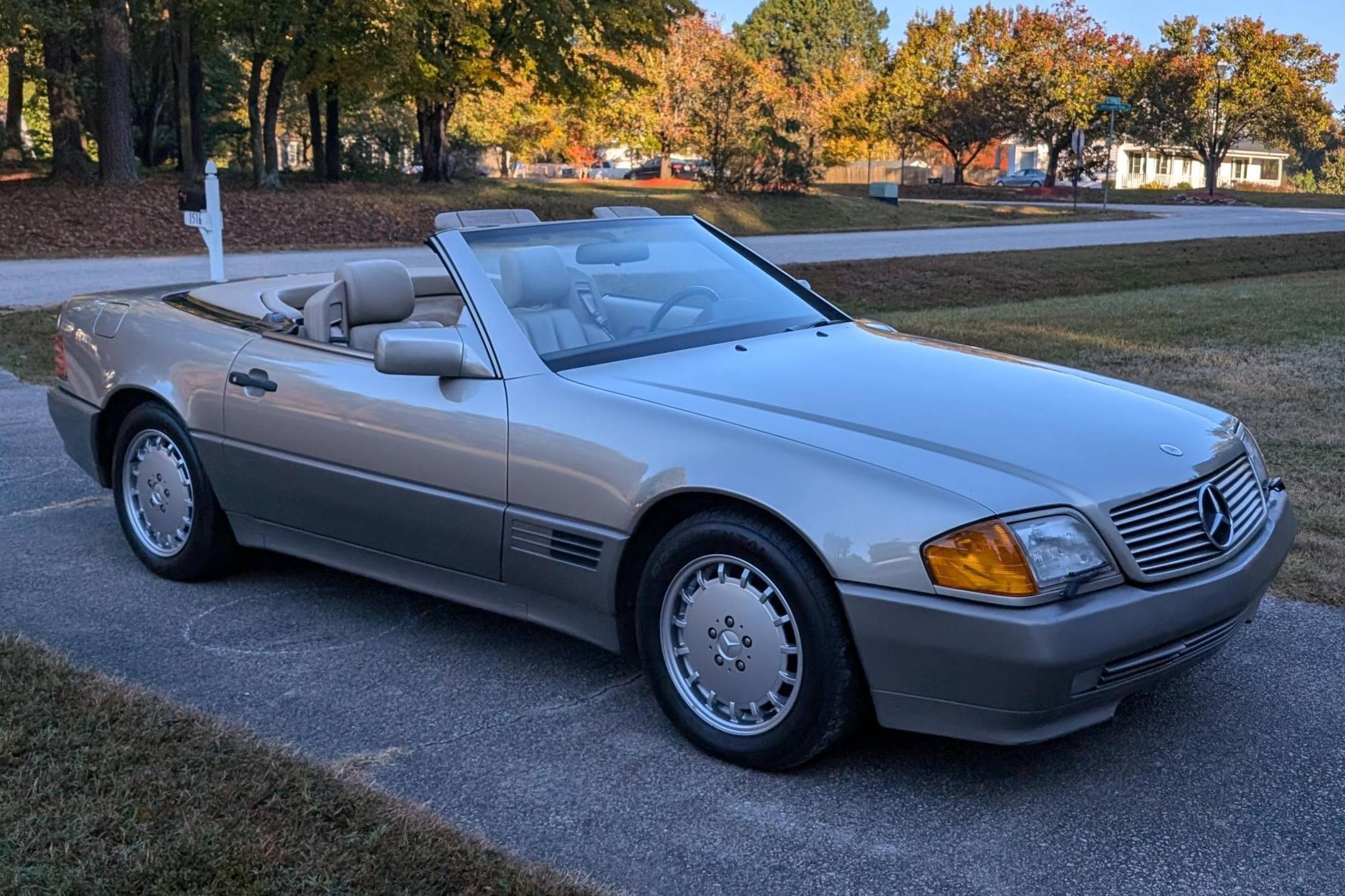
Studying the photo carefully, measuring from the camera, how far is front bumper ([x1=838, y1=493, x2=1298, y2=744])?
10.3 ft

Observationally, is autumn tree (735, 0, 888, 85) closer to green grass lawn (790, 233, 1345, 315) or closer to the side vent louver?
green grass lawn (790, 233, 1345, 315)

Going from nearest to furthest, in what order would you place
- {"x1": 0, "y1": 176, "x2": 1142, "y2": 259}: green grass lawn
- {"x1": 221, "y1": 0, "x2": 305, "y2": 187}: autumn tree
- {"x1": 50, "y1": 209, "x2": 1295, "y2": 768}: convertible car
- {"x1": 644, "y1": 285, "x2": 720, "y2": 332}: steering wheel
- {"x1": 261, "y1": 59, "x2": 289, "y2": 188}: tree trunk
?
1. {"x1": 50, "y1": 209, "x2": 1295, "y2": 768}: convertible car
2. {"x1": 644, "y1": 285, "x2": 720, "y2": 332}: steering wheel
3. {"x1": 0, "y1": 176, "x2": 1142, "y2": 259}: green grass lawn
4. {"x1": 221, "y1": 0, "x2": 305, "y2": 187}: autumn tree
5. {"x1": 261, "y1": 59, "x2": 289, "y2": 188}: tree trunk

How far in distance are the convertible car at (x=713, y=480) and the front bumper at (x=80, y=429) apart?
18 cm

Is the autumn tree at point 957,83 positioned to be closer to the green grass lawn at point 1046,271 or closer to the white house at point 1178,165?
the white house at point 1178,165

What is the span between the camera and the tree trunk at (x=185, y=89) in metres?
30.9

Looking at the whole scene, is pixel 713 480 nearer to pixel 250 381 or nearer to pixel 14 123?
pixel 250 381

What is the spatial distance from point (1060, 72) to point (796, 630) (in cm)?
5524

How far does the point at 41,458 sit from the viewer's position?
7348 millimetres

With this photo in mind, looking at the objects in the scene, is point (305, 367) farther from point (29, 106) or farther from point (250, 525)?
point (29, 106)

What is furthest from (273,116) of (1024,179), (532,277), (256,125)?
(1024,179)

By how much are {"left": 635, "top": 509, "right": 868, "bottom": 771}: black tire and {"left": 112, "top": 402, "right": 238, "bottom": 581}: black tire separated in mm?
2132

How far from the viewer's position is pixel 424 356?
13.3 feet

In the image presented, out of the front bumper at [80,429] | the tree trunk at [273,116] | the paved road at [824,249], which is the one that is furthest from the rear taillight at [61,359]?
the tree trunk at [273,116]

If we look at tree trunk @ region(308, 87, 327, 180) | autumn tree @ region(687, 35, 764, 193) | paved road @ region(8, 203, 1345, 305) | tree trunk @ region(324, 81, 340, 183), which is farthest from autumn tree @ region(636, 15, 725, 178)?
paved road @ region(8, 203, 1345, 305)
